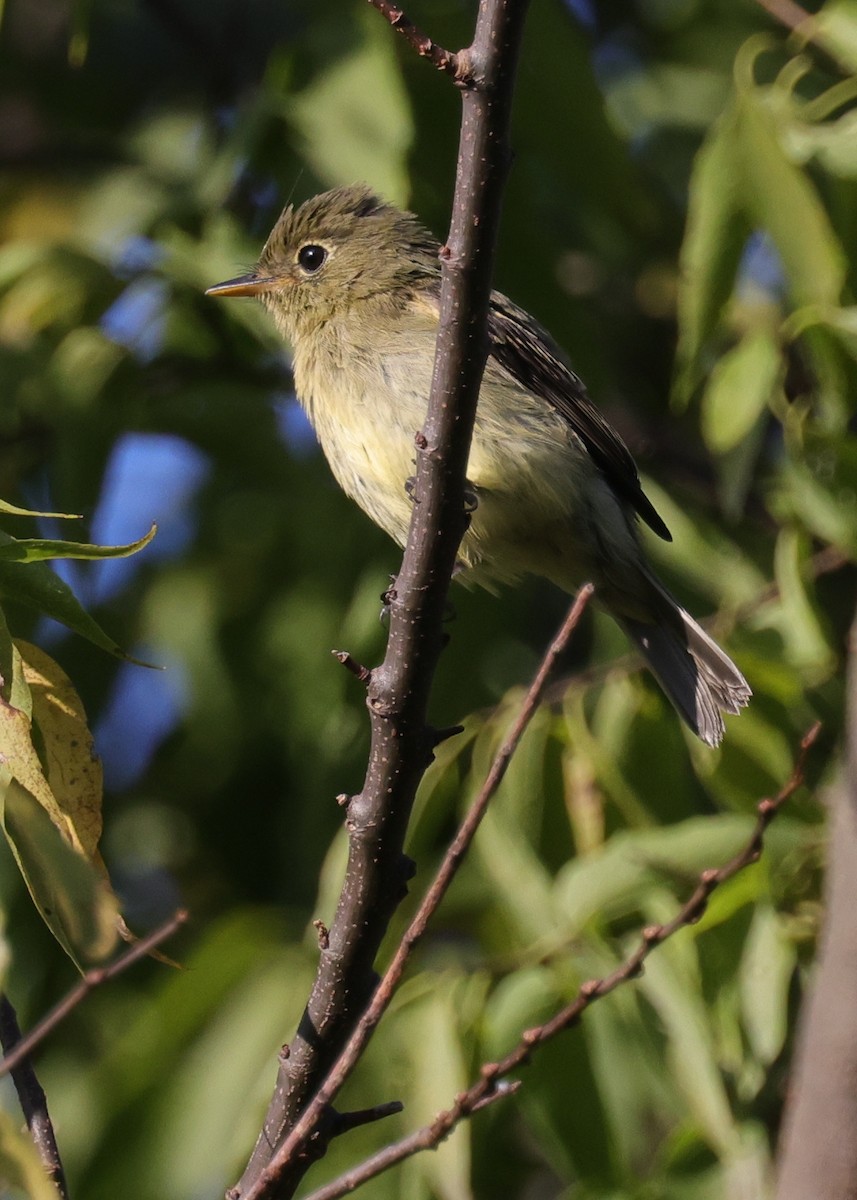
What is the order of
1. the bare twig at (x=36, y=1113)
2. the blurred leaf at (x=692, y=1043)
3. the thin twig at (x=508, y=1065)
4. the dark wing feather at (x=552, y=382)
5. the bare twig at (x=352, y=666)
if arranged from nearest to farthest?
the thin twig at (x=508, y=1065)
the bare twig at (x=36, y=1113)
the bare twig at (x=352, y=666)
the blurred leaf at (x=692, y=1043)
the dark wing feather at (x=552, y=382)

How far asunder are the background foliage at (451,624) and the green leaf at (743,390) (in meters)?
0.01

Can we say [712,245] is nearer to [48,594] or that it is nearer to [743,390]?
[743,390]

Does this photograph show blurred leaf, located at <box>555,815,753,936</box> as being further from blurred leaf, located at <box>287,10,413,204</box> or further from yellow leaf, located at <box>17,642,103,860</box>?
blurred leaf, located at <box>287,10,413,204</box>

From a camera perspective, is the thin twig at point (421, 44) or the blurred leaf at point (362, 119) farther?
the blurred leaf at point (362, 119)

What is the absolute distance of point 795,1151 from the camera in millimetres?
3184

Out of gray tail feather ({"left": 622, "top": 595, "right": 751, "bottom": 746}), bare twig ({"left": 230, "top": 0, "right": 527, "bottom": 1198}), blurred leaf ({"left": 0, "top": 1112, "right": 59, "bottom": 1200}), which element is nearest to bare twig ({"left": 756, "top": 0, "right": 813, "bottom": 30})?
gray tail feather ({"left": 622, "top": 595, "right": 751, "bottom": 746})

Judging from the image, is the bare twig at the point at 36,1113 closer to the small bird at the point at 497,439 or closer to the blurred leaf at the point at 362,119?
the small bird at the point at 497,439

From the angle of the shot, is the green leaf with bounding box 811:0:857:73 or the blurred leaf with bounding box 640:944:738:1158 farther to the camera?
the green leaf with bounding box 811:0:857:73

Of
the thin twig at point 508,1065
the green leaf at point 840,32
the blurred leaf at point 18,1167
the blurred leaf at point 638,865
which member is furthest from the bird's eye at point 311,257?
the blurred leaf at point 18,1167

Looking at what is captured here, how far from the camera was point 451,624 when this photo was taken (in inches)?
171

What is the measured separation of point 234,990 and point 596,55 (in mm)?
4327

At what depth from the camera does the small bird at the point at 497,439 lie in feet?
13.3

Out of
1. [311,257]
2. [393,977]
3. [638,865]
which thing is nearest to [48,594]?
[393,977]

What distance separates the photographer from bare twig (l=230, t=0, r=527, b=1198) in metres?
2.62
